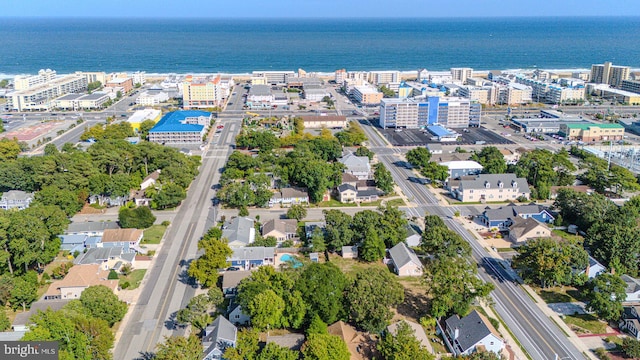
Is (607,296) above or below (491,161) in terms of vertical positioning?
below

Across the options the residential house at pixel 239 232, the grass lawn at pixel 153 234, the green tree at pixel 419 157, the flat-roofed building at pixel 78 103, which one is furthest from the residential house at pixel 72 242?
the flat-roofed building at pixel 78 103

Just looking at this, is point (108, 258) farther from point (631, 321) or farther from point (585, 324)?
point (631, 321)

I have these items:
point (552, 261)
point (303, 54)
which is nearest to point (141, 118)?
point (552, 261)

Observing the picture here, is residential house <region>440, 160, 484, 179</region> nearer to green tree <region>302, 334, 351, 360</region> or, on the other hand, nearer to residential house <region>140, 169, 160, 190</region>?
residential house <region>140, 169, 160, 190</region>

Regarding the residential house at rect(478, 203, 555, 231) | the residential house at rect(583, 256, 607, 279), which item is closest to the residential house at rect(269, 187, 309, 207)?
the residential house at rect(478, 203, 555, 231)

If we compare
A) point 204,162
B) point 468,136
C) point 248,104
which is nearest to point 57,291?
point 204,162

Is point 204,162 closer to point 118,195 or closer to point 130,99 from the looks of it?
point 118,195

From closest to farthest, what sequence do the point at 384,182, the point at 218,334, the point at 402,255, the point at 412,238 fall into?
the point at 218,334 < the point at 402,255 < the point at 412,238 < the point at 384,182
